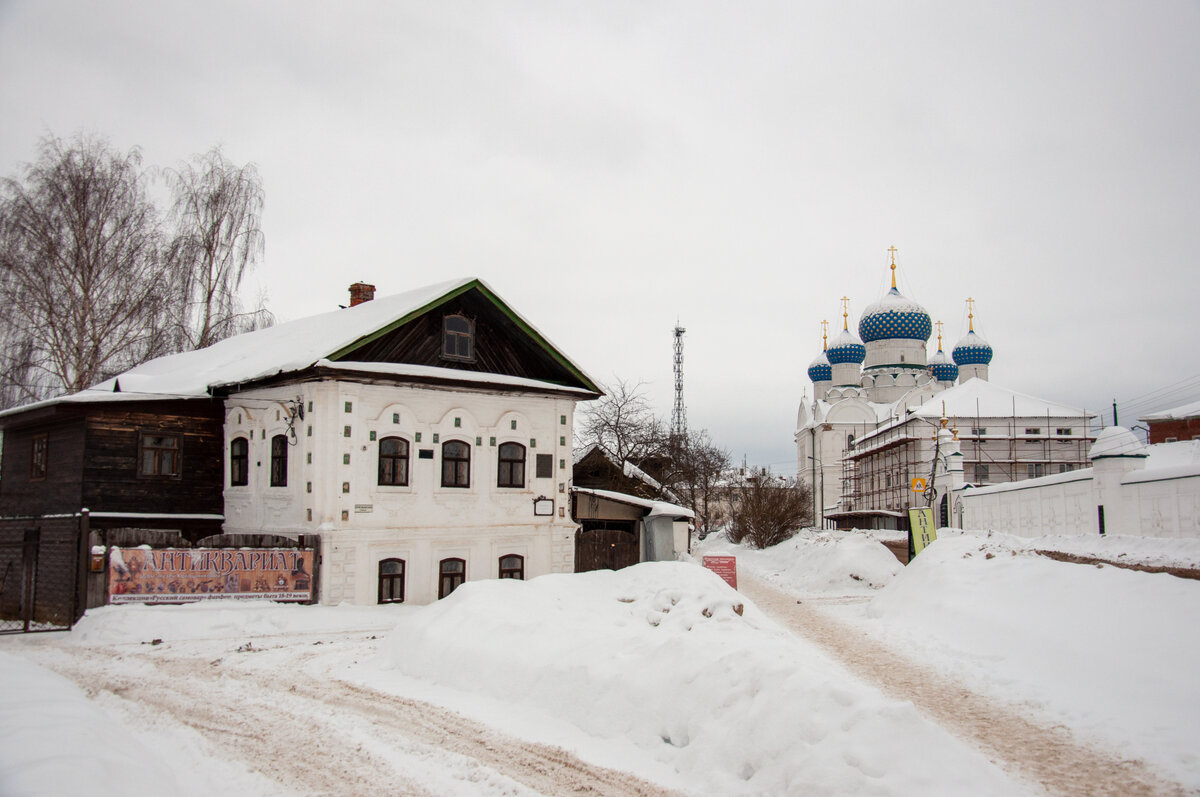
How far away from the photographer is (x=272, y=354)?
22.4 m

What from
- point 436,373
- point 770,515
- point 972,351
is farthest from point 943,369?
point 436,373

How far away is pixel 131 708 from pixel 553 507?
13691 mm

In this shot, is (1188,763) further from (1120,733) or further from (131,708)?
(131,708)

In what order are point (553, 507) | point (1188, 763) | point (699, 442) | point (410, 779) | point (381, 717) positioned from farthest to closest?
point (699, 442) → point (553, 507) → point (381, 717) → point (1188, 763) → point (410, 779)

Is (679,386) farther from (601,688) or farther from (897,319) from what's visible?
(601,688)

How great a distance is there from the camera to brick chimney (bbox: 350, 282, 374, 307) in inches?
1092

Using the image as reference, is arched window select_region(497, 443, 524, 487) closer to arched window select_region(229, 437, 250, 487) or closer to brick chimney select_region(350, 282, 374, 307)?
arched window select_region(229, 437, 250, 487)

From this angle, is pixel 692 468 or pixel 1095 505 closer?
pixel 1095 505

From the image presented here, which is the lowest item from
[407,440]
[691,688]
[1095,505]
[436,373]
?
[691,688]

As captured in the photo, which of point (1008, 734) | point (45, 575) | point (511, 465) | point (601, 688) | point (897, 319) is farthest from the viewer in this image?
point (897, 319)

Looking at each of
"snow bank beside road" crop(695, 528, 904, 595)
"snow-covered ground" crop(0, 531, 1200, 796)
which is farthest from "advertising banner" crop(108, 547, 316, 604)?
"snow bank beside road" crop(695, 528, 904, 595)

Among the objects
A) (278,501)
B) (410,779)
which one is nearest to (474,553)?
(278,501)

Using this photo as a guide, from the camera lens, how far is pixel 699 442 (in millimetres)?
58344

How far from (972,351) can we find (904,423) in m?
24.7
